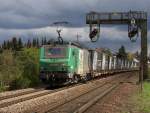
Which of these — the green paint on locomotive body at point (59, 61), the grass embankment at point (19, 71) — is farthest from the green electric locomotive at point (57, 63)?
the grass embankment at point (19, 71)

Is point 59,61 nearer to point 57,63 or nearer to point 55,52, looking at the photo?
point 57,63

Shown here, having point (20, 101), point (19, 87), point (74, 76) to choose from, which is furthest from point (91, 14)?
point (20, 101)

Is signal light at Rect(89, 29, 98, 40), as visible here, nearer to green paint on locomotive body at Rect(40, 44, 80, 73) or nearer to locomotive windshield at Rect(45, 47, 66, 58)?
green paint on locomotive body at Rect(40, 44, 80, 73)

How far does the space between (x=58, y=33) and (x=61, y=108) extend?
1645cm

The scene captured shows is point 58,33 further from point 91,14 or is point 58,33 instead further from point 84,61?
point 91,14

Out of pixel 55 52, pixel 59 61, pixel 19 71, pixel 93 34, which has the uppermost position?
pixel 93 34

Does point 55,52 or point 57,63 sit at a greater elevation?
point 55,52

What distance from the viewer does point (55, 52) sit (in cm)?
3391

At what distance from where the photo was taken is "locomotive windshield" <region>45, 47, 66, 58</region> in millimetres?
33766

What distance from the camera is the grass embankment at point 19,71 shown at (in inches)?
1374

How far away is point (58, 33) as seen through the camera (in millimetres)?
35375

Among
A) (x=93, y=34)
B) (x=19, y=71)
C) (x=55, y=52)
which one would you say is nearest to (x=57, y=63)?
(x=55, y=52)

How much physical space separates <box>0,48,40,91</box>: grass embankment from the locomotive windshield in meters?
2.84

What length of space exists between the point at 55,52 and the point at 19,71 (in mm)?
4518
